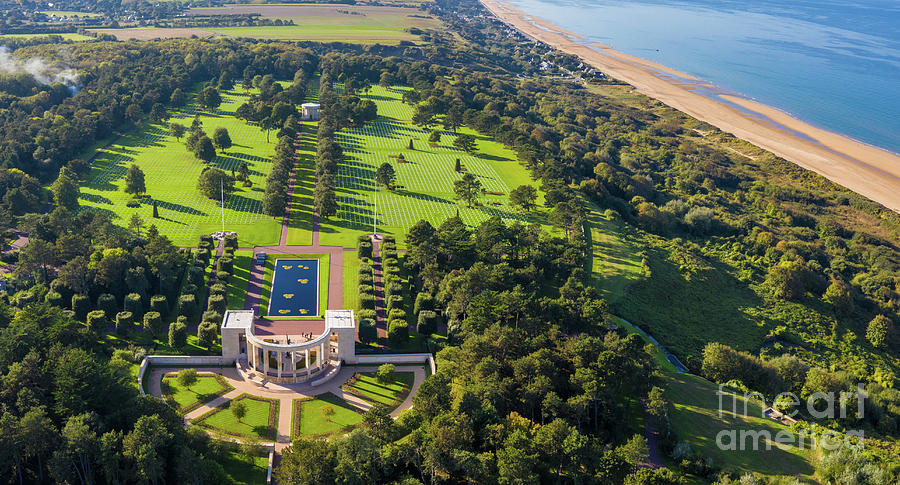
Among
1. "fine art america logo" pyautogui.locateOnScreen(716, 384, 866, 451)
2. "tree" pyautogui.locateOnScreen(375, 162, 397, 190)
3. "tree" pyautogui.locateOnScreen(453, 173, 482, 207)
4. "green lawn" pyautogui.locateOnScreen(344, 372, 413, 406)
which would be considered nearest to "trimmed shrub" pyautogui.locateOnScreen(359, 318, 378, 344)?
"green lawn" pyautogui.locateOnScreen(344, 372, 413, 406)

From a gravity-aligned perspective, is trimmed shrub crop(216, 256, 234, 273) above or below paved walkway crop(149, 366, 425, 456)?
above

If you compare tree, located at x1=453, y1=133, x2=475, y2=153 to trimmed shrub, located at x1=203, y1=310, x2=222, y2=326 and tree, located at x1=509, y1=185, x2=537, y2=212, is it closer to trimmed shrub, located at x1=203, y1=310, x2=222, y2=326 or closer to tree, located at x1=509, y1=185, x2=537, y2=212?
tree, located at x1=509, y1=185, x2=537, y2=212

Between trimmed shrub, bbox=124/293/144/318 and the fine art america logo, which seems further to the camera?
trimmed shrub, bbox=124/293/144/318

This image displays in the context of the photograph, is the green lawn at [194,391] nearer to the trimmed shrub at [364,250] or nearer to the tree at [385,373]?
the tree at [385,373]

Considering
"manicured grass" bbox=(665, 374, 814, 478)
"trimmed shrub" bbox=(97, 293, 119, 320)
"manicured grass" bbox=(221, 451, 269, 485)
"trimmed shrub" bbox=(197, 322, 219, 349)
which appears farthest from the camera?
"trimmed shrub" bbox=(97, 293, 119, 320)

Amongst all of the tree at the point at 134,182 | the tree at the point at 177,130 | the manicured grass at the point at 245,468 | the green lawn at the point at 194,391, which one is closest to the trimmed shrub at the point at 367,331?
the green lawn at the point at 194,391
